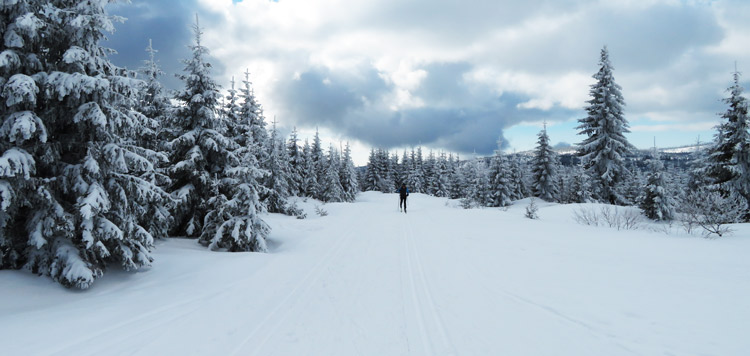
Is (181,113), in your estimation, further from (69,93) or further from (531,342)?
(531,342)

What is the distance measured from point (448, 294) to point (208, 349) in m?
3.99

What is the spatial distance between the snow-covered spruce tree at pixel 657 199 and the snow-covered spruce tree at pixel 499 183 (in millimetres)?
15977

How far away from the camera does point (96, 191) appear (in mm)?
6391

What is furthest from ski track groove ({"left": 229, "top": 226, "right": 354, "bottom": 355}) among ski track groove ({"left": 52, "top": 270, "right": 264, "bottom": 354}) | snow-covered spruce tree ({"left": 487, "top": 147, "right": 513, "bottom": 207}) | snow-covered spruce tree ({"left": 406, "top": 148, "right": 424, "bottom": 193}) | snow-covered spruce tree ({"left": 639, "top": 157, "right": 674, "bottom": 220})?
snow-covered spruce tree ({"left": 406, "top": 148, "right": 424, "bottom": 193})

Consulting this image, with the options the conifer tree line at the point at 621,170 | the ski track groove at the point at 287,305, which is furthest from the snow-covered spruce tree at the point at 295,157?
the ski track groove at the point at 287,305

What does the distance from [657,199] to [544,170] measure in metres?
17.7

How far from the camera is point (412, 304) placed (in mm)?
5535

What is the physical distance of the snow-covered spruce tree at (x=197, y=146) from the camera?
541 inches

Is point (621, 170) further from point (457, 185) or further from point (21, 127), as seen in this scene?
point (457, 185)

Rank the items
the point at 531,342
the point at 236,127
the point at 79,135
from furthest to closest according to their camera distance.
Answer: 1. the point at 236,127
2. the point at 79,135
3. the point at 531,342

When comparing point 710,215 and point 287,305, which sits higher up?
point 710,215

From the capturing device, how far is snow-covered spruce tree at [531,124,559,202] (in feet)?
124

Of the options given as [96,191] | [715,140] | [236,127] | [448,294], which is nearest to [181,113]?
[236,127]

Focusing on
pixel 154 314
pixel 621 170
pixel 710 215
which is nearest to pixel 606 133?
pixel 621 170
